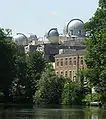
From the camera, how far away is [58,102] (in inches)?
3487

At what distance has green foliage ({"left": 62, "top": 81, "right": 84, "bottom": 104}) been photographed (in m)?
84.4

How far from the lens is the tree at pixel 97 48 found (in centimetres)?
4397

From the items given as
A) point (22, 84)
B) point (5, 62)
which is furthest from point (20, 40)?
point (5, 62)

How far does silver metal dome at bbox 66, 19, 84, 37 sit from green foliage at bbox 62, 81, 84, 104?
78.1 m

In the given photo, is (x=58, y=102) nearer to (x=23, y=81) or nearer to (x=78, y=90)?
(x=78, y=90)

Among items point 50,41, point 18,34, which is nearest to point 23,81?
point 50,41

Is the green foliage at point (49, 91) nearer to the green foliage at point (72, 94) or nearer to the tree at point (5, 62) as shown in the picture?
the green foliage at point (72, 94)

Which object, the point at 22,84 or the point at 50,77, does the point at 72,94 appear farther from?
the point at 22,84

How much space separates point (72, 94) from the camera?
276 ft

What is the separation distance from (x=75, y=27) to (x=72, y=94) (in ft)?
267

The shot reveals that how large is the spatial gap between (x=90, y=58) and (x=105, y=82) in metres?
2.73

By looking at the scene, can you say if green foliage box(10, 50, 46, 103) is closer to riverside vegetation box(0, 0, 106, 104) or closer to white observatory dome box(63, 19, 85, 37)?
riverside vegetation box(0, 0, 106, 104)

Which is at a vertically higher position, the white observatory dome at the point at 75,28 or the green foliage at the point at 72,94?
the white observatory dome at the point at 75,28

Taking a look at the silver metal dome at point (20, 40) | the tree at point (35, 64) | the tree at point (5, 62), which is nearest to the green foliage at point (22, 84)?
the tree at point (35, 64)
